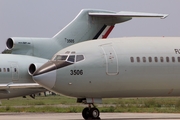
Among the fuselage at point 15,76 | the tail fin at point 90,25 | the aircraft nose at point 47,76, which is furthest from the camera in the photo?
the tail fin at point 90,25

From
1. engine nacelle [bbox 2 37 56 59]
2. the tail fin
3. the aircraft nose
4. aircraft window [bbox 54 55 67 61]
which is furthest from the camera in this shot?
the tail fin

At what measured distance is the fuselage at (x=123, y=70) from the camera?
1108 inches

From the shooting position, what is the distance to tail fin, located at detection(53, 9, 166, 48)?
42594mm

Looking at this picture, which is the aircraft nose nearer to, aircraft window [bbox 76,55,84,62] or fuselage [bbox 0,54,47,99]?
aircraft window [bbox 76,55,84,62]

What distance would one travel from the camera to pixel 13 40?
136ft

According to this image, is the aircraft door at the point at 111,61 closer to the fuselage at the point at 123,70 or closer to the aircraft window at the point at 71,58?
the fuselage at the point at 123,70

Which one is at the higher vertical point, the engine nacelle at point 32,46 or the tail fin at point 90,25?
the tail fin at point 90,25

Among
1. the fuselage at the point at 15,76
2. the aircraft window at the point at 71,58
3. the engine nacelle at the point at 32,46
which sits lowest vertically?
the fuselage at the point at 15,76

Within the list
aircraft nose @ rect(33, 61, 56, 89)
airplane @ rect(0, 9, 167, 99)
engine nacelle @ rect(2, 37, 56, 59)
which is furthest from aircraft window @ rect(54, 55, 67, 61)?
engine nacelle @ rect(2, 37, 56, 59)

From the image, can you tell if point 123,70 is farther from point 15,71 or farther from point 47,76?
point 15,71

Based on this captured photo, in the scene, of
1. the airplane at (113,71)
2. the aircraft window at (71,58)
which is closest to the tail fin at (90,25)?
the airplane at (113,71)

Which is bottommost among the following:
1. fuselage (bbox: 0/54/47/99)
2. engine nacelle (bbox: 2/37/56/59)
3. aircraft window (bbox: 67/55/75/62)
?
fuselage (bbox: 0/54/47/99)

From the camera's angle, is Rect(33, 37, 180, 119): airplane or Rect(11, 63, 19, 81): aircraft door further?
Rect(11, 63, 19, 81): aircraft door

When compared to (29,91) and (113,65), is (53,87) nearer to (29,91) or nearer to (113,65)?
(113,65)
